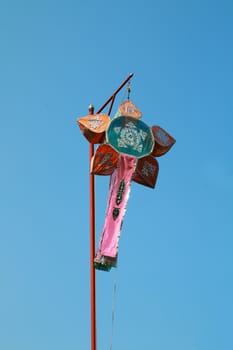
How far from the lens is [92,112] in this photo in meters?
9.21

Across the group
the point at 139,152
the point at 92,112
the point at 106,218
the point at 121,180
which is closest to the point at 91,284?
the point at 106,218

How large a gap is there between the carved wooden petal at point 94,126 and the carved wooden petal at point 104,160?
0.67ft

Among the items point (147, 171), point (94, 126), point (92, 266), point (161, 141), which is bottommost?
point (92, 266)

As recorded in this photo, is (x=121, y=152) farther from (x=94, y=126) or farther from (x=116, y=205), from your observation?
(x=116, y=205)

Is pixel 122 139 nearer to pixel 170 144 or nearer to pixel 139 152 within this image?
pixel 139 152

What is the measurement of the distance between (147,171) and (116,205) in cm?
96

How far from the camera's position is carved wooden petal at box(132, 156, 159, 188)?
8867 mm

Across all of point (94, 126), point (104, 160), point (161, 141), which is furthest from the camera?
point (161, 141)

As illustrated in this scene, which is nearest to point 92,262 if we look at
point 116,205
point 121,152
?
point 116,205

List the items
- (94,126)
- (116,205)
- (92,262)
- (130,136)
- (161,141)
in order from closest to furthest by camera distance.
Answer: (92,262)
(116,205)
(94,126)
(130,136)
(161,141)

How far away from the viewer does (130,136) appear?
8883 mm

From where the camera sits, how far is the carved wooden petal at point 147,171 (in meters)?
8.87

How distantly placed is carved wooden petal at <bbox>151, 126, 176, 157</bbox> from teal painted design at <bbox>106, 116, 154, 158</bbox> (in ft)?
0.45

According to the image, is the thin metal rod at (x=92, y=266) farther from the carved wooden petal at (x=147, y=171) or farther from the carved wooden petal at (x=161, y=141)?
the carved wooden petal at (x=161, y=141)
